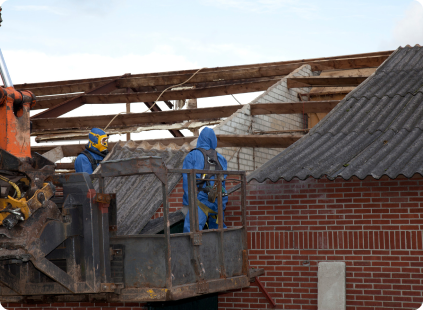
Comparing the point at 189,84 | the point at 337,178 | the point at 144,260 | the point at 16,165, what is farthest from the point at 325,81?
the point at 16,165

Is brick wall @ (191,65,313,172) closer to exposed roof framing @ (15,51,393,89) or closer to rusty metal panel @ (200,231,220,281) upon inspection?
exposed roof framing @ (15,51,393,89)

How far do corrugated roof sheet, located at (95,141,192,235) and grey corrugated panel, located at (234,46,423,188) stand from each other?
1484 mm

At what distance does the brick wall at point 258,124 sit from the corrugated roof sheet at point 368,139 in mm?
1654

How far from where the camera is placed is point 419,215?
7.29m

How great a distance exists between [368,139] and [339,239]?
1.58m

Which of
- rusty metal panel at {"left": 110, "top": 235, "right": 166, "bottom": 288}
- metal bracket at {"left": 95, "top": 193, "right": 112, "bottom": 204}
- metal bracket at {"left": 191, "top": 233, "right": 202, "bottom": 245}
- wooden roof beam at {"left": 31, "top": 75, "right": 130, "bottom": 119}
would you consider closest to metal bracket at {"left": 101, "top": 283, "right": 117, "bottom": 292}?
rusty metal panel at {"left": 110, "top": 235, "right": 166, "bottom": 288}

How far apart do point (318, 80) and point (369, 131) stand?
330 centimetres

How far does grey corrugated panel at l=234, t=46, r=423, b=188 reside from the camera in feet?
23.7

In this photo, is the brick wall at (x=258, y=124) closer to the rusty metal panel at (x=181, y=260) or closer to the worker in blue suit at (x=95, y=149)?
the worker in blue suit at (x=95, y=149)

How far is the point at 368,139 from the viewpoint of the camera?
8062 millimetres

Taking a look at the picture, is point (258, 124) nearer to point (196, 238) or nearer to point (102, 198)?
point (196, 238)

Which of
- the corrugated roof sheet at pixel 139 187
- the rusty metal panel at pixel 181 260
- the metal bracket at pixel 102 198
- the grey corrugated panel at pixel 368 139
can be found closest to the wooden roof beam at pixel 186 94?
A: the grey corrugated panel at pixel 368 139

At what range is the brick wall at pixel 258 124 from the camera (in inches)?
386

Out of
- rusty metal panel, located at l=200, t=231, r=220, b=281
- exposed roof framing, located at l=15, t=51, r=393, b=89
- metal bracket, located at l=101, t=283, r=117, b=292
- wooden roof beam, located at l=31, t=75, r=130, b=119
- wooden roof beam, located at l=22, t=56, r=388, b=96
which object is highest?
exposed roof framing, located at l=15, t=51, r=393, b=89
